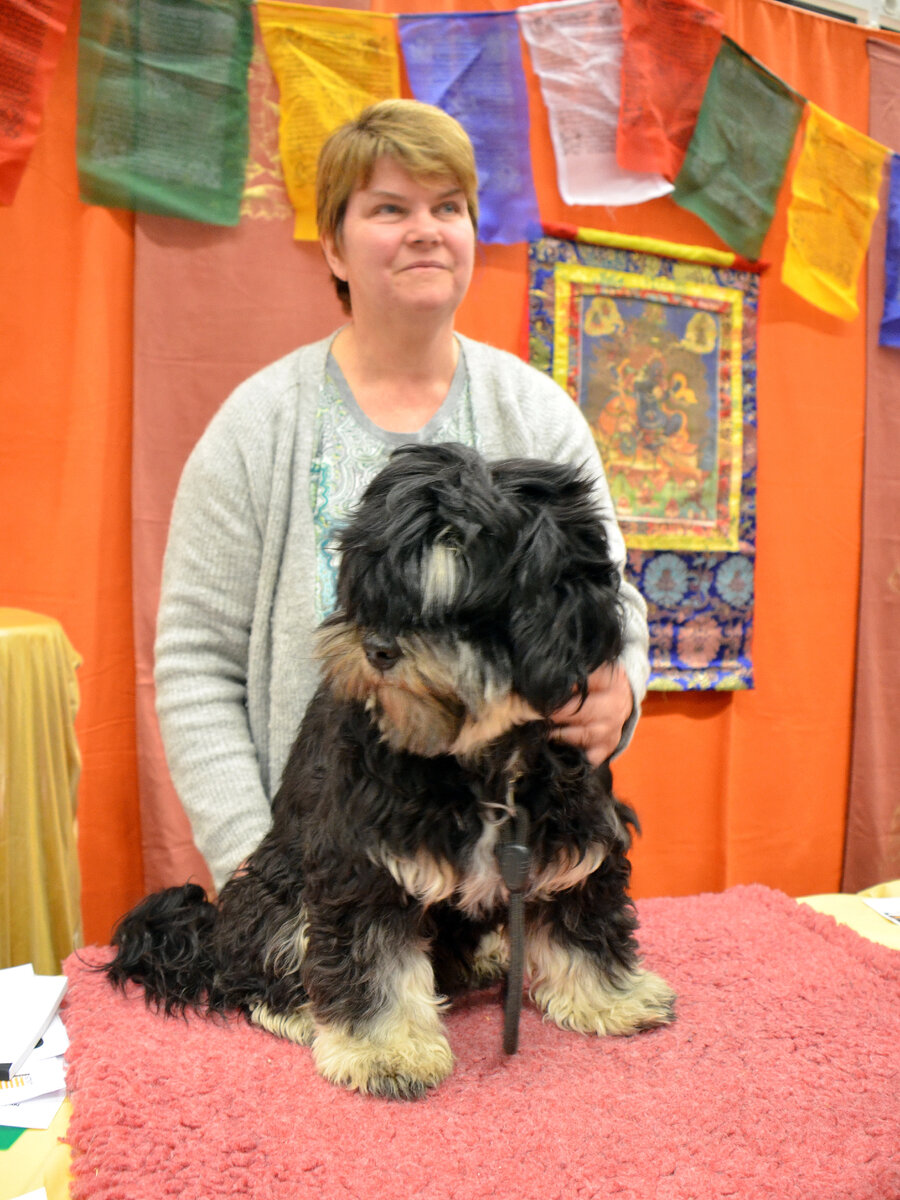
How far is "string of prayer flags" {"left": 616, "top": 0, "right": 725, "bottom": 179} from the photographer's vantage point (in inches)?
119

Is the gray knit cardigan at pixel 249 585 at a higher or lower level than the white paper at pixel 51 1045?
higher

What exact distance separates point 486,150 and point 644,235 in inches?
27.3

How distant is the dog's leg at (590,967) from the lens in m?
1.46

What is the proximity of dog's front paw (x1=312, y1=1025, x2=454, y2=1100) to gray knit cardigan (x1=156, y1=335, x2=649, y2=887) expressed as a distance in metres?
0.51

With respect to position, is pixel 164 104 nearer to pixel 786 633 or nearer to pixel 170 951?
pixel 170 951

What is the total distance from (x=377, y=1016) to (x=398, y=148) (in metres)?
1.44

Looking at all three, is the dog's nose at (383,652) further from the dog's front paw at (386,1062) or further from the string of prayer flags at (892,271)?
the string of prayer flags at (892,271)

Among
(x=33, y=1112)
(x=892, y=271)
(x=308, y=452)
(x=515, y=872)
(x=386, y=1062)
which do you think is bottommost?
(x=33, y=1112)

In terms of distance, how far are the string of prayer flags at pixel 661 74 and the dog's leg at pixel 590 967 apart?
257 centimetres

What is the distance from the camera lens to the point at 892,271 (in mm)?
3578

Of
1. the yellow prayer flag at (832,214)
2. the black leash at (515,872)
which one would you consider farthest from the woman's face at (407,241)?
the yellow prayer flag at (832,214)

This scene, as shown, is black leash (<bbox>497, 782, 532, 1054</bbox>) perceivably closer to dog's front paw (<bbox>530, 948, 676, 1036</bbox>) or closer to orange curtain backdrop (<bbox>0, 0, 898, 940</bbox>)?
dog's front paw (<bbox>530, 948, 676, 1036</bbox>)

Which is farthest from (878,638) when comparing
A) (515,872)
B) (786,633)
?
(515,872)

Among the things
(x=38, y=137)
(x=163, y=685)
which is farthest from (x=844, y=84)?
(x=163, y=685)
